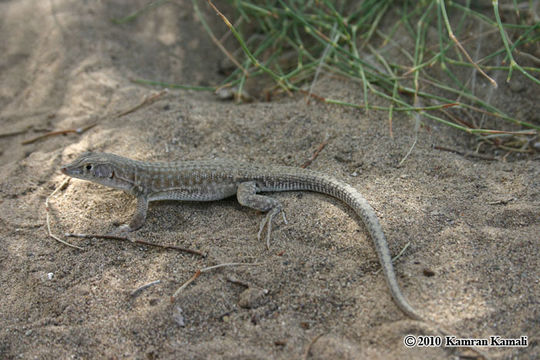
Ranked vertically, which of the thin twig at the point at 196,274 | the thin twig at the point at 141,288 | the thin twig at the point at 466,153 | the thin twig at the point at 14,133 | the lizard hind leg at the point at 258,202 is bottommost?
the thin twig at the point at 141,288

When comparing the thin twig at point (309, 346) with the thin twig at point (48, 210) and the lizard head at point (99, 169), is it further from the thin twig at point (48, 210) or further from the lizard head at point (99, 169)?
the lizard head at point (99, 169)

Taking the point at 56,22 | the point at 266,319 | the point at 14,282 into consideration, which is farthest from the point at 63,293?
the point at 56,22

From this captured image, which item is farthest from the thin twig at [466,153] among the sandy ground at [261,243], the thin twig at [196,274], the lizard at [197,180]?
the thin twig at [196,274]

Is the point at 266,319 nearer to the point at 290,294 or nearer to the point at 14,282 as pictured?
the point at 290,294

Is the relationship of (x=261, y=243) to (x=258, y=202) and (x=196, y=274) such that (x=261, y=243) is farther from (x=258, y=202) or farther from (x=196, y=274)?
(x=196, y=274)

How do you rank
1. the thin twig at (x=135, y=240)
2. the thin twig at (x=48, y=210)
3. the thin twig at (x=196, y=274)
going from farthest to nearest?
the thin twig at (x=48, y=210)
the thin twig at (x=135, y=240)
the thin twig at (x=196, y=274)

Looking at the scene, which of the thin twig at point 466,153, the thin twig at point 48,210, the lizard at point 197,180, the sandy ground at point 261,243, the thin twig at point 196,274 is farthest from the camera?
the thin twig at point 466,153
